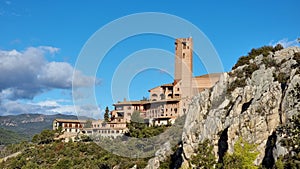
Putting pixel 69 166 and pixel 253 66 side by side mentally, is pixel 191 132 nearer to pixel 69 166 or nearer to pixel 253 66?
pixel 253 66

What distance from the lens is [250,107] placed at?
27.9 meters

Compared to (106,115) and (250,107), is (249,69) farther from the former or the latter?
(106,115)

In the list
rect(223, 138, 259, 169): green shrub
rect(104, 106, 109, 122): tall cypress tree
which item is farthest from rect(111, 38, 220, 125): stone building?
rect(223, 138, 259, 169): green shrub

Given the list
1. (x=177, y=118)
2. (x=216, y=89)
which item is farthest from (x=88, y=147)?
(x=216, y=89)

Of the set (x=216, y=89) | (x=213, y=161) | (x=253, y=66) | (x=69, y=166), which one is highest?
(x=253, y=66)

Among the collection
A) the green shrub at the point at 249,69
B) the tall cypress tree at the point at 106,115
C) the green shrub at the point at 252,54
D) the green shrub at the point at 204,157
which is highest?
the green shrub at the point at 252,54

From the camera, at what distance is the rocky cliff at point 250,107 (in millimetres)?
25891

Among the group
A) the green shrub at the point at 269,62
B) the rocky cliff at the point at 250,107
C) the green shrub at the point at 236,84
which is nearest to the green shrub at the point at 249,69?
the rocky cliff at the point at 250,107

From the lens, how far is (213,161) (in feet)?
91.4

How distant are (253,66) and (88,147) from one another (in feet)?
96.4

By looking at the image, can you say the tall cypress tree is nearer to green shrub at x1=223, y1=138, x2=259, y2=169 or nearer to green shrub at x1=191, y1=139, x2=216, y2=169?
green shrub at x1=191, y1=139, x2=216, y2=169

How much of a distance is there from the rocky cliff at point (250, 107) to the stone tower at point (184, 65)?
21486 mm

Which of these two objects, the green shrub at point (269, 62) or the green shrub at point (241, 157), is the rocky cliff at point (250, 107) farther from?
the green shrub at point (241, 157)

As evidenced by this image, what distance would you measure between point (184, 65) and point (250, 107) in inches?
1486
